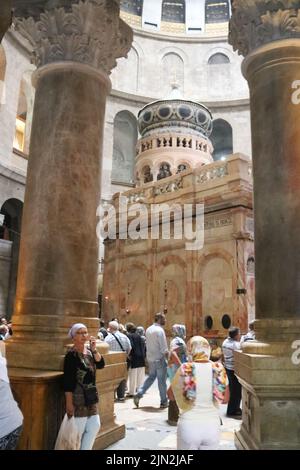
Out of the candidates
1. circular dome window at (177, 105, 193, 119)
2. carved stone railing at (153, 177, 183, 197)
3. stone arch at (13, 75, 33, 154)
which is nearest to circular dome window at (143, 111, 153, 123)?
circular dome window at (177, 105, 193, 119)

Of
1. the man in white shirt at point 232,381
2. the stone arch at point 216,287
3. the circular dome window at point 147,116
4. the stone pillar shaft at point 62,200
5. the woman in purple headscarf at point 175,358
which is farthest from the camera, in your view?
the circular dome window at point 147,116

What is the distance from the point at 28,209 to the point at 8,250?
613 inches

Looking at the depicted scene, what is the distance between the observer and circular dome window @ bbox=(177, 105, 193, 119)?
21.9 meters

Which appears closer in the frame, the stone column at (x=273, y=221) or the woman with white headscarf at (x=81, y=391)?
the woman with white headscarf at (x=81, y=391)

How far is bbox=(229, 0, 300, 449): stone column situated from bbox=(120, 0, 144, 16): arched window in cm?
3290

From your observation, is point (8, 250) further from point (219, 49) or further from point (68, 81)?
point (219, 49)

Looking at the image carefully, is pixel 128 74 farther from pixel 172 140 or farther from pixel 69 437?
pixel 69 437

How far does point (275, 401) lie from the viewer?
420 cm

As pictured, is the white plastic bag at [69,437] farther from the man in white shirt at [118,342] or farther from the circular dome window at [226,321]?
the circular dome window at [226,321]

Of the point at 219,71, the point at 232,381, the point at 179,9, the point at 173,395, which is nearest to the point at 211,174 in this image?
the point at 232,381

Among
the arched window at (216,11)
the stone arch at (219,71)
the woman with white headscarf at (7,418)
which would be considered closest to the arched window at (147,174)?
the stone arch at (219,71)

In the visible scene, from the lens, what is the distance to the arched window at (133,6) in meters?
34.8

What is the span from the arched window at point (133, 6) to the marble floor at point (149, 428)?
110 feet

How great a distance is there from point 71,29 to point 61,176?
1.89 metres
